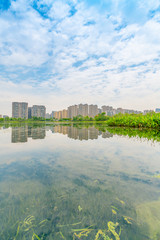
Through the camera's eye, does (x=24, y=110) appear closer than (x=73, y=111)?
Yes

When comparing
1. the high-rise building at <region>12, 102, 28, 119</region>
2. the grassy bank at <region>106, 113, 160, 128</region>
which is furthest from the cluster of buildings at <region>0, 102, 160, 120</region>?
the grassy bank at <region>106, 113, 160, 128</region>

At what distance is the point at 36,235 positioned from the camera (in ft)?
5.58

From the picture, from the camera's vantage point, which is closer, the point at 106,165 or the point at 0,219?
the point at 0,219

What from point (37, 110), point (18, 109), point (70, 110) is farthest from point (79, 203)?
point (37, 110)

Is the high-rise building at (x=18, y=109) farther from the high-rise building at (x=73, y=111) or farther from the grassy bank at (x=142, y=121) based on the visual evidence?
the grassy bank at (x=142, y=121)

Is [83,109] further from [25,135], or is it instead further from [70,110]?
[25,135]

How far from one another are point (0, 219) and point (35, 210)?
22.0 inches

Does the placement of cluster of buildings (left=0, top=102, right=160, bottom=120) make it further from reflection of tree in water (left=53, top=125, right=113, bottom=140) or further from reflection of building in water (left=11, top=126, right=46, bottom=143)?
reflection of building in water (left=11, top=126, right=46, bottom=143)

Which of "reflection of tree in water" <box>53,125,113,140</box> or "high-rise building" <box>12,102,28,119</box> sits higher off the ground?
"high-rise building" <box>12,102,28,119</box>

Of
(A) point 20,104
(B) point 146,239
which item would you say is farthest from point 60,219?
(A) point 20,104

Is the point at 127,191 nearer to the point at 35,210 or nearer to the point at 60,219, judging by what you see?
the point at 60,219

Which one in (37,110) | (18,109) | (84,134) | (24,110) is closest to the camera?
(84,134)

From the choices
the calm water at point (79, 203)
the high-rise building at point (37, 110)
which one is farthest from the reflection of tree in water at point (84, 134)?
the high-rise building at point (37, 110)

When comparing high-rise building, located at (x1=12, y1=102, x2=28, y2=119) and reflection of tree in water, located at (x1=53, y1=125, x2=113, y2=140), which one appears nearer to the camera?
reflection of tree in water, located at (x1=53, y1=125, x2=113, y2=140)
